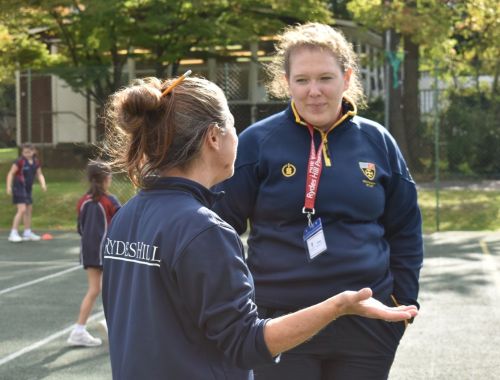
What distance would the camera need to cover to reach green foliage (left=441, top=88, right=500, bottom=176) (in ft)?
69.5

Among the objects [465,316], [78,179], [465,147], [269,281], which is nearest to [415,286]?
[269,281]

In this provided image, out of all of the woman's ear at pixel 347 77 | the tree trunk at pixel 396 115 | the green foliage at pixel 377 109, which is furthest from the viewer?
the green foliage at pixel 377 109

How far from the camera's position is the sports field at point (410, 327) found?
6.92 metres

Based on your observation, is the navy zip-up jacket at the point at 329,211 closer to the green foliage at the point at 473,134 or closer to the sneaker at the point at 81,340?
the sneaker at the point at 81,340

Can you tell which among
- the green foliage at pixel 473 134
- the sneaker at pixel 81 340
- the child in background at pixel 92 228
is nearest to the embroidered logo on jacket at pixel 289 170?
the child in background at pixel 92 228

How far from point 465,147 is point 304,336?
1960 cm

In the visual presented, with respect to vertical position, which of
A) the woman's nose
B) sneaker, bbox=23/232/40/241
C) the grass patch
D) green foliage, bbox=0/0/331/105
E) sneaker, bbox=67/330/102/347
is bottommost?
sneaker, bbox=23/232/40/241

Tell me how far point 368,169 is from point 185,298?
4.42 feet

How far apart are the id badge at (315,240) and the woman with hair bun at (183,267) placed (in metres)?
0.81

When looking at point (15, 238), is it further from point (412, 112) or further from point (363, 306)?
point (363, 306)

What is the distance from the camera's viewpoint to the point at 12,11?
22922 millimetres

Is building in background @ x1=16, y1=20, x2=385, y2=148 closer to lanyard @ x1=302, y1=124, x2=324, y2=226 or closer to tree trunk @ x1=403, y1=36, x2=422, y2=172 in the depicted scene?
tree trunk @ x1=403, y1=36, x2=422, y2=172

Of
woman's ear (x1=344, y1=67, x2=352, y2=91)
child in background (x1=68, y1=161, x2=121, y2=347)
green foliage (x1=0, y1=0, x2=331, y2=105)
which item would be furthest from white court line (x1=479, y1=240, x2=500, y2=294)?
green foliage (x1=0, y1=0, x2=331, y2=105)

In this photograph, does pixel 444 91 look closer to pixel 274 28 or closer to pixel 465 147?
pixel 465 147
